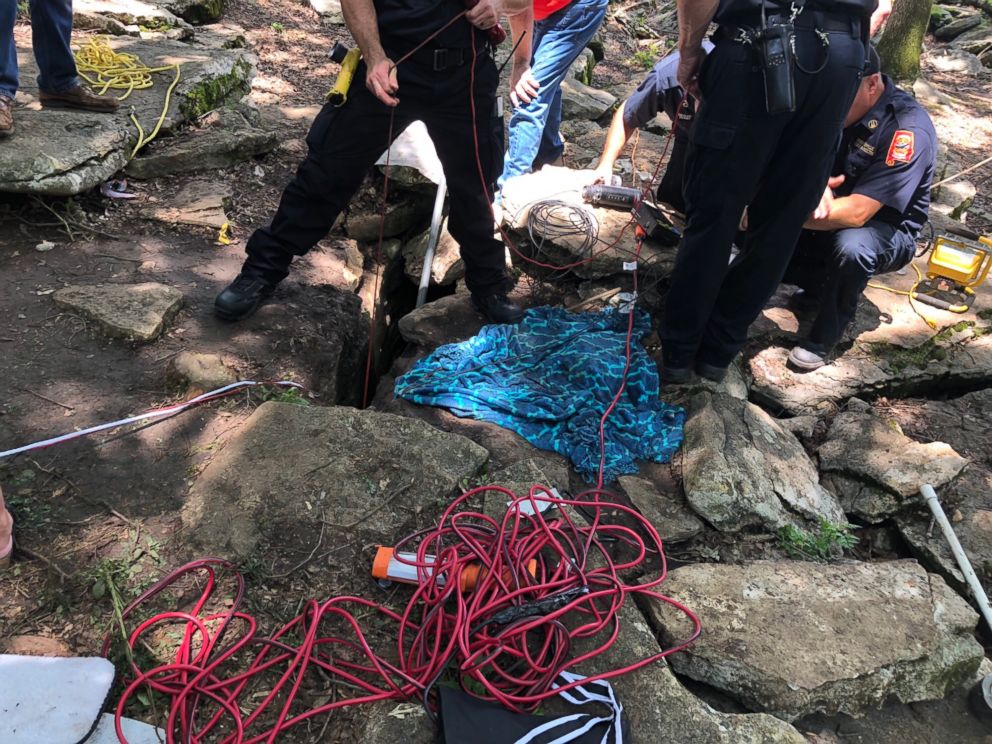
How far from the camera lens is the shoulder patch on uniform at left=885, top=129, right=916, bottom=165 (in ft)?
11.0

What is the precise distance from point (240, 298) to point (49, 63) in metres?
1.98

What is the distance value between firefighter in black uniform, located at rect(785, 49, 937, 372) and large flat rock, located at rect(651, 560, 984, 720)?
1646 millimetres

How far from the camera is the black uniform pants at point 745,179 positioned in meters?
2.62

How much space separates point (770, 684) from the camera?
2049 millimetres

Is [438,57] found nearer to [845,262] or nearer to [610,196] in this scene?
[610,196]

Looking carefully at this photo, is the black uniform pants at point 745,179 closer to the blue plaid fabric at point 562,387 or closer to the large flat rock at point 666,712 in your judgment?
the blue plaid fabric at point 562,387

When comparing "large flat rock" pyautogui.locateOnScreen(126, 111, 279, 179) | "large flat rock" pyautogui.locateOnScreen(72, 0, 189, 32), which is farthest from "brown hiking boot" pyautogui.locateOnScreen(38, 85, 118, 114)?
"large flat rock" pyautogui.locateOnScreen(72, 0, 189, 32)

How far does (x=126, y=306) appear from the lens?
10.5ft

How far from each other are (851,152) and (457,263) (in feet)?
7.43

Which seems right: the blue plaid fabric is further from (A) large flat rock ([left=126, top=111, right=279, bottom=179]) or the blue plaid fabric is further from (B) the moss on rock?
(B) the moss on rock

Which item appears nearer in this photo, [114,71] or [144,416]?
[144,416]

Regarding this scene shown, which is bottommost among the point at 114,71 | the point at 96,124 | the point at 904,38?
the point at 96,124

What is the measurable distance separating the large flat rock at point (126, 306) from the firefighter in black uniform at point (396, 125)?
0.26 metres

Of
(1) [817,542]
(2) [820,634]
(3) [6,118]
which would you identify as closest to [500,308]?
(1) [817,542]
